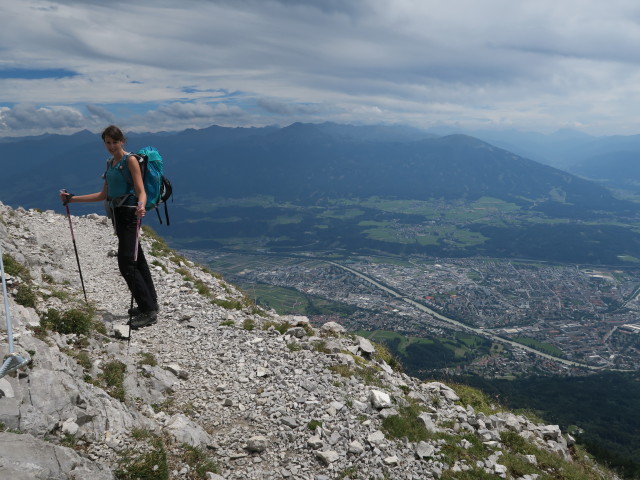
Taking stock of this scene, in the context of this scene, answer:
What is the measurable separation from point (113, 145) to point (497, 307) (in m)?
156

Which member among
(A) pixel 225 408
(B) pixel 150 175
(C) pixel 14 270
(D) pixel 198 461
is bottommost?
(A) pixel 225 408

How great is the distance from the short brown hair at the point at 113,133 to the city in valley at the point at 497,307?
88.2 metres

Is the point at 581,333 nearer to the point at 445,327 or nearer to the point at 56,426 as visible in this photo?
the point at 445,327

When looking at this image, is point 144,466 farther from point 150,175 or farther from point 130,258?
point 150,175

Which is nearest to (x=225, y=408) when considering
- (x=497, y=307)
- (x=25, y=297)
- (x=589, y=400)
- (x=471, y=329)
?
(x=25, y=297)

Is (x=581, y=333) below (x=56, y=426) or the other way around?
below

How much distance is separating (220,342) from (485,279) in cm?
18878

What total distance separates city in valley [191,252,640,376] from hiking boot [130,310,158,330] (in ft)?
278

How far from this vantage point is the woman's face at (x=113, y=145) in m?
8.80

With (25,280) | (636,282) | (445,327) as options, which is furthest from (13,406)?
(636,282)

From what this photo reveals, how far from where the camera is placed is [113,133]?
28.9 ft

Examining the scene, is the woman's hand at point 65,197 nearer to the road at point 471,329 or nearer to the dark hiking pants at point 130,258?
the dark hiking pants at point 130,258

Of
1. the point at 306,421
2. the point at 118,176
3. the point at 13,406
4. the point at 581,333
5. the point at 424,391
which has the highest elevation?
the point at 118,176

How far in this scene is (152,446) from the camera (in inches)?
238
